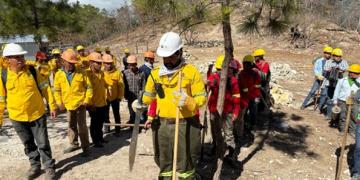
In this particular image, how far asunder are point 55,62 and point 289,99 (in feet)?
21.0

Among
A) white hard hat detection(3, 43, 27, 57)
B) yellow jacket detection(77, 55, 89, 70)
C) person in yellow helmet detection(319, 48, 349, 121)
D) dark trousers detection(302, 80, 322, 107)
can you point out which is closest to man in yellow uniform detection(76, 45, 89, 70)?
yellow jacket detection(77, 55, 89, 70)

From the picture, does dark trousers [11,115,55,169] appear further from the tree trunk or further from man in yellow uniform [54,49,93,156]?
the tree trunk

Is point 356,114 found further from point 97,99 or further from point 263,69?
point 97,99

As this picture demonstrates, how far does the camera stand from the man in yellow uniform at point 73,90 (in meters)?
5.23

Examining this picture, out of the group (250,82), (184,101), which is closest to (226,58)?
(184,101)

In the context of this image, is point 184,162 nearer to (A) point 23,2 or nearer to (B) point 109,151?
(B) point 109,151

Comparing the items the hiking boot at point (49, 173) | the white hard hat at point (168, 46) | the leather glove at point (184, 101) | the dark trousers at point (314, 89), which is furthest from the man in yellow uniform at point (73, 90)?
the dark trousers at point (314, 89)

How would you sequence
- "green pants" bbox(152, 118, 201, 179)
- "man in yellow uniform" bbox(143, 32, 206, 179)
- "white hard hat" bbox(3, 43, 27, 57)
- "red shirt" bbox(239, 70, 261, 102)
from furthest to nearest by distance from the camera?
1. "red shirt" bbox(239, 70, 261, 102)
2. "white hard hat" bbox(3, 43, 27, 57)
3. "green pants" bbox(152, 118, 201, 179)
4. "man in yellow uniform" bbox(143, 32, 206, 179)

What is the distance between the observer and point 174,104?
12.5ft

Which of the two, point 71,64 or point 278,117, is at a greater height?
point 71,64

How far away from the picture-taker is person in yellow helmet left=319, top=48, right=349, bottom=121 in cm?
830

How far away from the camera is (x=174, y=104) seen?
3.81 metres

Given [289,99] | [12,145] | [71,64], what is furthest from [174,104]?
[289,99]

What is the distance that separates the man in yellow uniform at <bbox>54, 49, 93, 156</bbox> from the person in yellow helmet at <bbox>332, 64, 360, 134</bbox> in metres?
4.89
